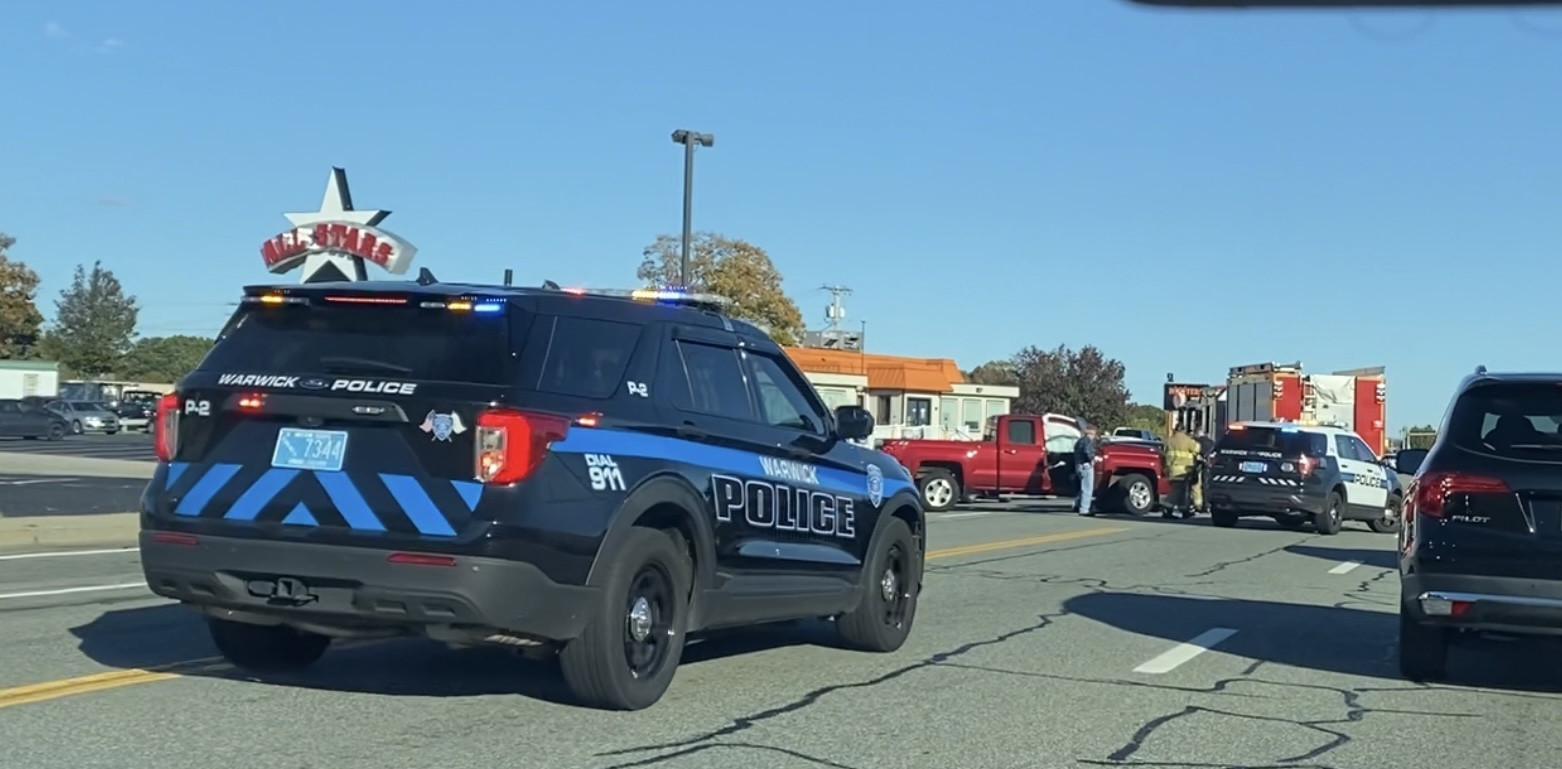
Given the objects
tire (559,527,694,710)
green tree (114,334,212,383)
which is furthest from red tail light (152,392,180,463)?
green tree (114,334,212,383)

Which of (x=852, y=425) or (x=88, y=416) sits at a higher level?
(x=852, y=425)

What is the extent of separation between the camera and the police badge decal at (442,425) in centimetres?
711

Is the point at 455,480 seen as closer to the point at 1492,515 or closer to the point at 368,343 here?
the point at 368,343

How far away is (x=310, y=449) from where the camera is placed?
23.9 feet

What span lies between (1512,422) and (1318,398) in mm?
26456

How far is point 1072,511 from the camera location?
31.2 meters

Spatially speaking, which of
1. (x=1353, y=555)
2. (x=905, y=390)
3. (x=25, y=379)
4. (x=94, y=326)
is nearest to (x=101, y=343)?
(x=94, y=326)

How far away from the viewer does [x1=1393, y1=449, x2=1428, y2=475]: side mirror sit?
1031 cm

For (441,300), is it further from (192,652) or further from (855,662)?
(855,662)

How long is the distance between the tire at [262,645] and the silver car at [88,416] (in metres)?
58.4

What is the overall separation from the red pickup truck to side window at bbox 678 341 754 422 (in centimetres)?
2091

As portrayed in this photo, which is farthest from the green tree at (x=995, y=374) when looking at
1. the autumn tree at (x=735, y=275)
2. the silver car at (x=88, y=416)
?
the silver car at (x=88, y=416)

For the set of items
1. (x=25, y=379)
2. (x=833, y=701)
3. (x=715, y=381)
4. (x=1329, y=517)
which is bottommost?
(x=833, y=701)

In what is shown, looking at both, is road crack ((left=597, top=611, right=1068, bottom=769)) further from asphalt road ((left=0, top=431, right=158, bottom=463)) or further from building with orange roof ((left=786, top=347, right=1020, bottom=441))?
building with orange roof ((left=786, top=347, right=1020, bottom=441))
